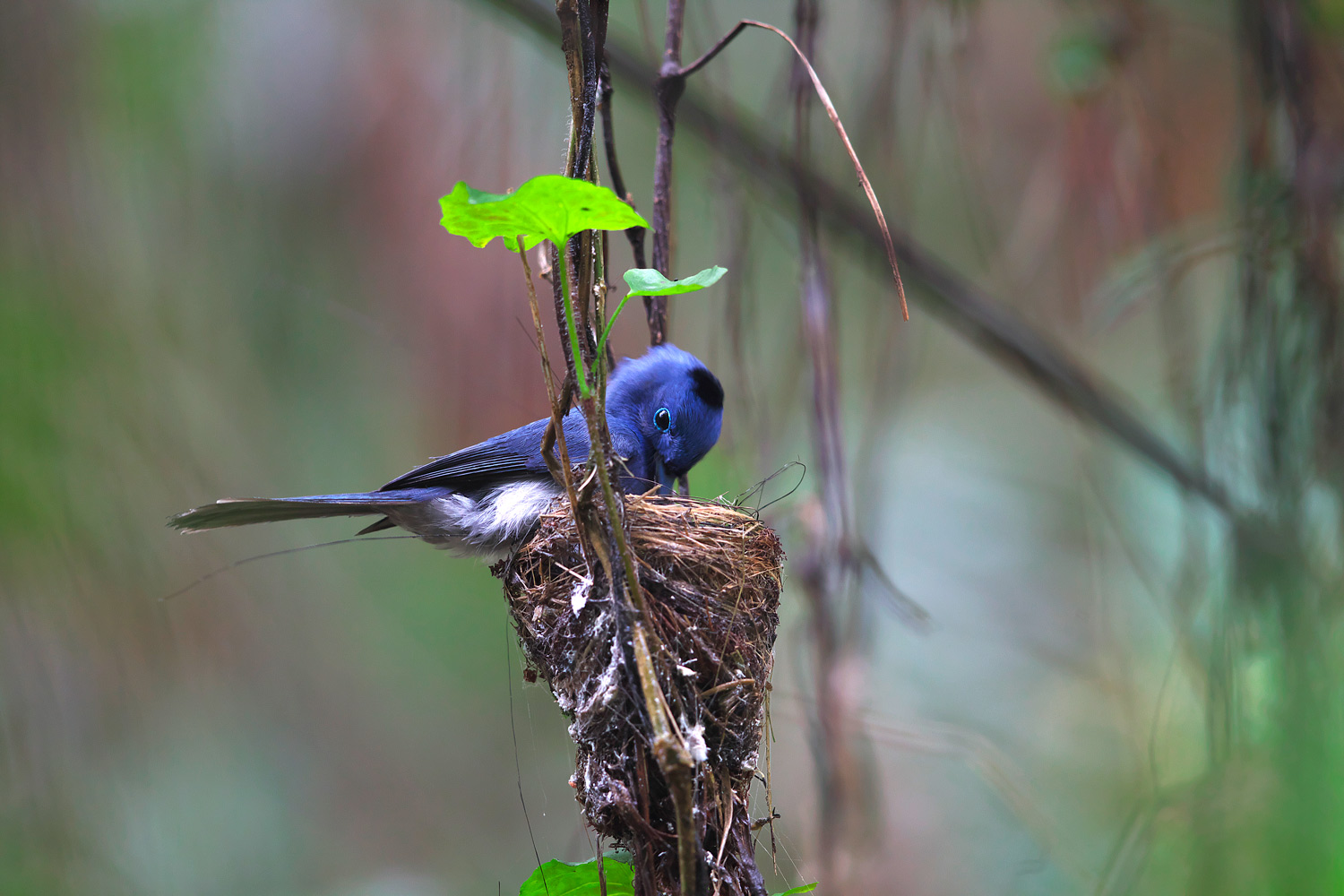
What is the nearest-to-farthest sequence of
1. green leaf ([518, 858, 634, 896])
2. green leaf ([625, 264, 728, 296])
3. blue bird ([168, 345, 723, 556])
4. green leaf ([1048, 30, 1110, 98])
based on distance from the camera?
green leaf ([625, 264, 728, 296]), green leaf ([518, 858, 634, 896]), blue bird ([168, 345, 723, 556]), green leaf ([1048, 30, 1110, 98])

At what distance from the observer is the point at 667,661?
1377mm

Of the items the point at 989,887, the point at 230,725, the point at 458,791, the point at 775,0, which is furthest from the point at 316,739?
the point at 775,0

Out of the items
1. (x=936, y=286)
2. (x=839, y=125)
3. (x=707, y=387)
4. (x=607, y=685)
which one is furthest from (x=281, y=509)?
(x=936, y=286)

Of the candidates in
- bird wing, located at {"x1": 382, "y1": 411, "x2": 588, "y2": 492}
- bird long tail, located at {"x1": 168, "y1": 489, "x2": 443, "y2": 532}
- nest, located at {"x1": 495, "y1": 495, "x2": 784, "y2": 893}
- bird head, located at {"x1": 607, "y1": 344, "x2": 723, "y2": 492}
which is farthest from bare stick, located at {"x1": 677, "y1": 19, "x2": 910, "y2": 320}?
bird long tail, located at {"x1": 168, "y1": 489, "x2": 443, "y2": 532}

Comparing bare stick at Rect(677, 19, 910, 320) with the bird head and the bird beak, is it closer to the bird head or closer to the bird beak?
the bird head

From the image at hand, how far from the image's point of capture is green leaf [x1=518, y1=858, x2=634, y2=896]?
150 centimetres

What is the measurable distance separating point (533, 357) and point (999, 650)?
2341mm

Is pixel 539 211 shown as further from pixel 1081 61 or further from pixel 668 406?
pixel 1081 61

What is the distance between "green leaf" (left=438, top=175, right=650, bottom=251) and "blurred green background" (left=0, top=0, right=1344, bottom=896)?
1.22 metres

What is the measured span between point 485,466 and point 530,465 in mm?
135

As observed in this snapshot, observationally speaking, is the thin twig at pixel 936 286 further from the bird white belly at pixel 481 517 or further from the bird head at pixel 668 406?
the bird white belly at pixel 481 517

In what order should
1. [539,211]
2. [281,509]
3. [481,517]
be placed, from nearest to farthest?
[539,211]
[281,509]
[481,517]

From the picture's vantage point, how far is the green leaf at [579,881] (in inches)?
59.2

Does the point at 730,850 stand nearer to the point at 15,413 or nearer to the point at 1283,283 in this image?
the point at 1283,283
